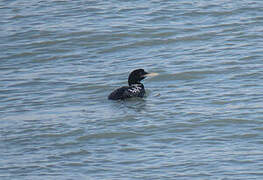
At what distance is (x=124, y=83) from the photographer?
50.8 feet

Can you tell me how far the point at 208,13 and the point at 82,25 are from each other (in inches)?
130

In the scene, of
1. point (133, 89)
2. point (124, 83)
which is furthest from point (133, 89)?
point (124, 83)

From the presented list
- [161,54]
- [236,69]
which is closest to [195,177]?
[236,69]

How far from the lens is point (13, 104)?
14211mm

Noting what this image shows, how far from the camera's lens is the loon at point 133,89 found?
46.2 ft

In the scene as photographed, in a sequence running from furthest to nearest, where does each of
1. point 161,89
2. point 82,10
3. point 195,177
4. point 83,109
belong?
point 82,10 < point 161,89 < point 83,109 < point 195,177

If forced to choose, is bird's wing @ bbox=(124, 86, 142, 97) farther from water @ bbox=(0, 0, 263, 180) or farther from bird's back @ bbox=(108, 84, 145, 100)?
water @ bbox=(0, 0, 263, 180)

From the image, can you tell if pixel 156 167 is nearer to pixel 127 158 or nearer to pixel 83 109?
pixel 127 158

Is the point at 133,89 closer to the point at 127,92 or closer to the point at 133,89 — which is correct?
the point at 133,89

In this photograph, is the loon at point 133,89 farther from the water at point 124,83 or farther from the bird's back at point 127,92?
the water at point 124,83

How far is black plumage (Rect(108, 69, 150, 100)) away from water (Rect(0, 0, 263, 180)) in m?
0.14

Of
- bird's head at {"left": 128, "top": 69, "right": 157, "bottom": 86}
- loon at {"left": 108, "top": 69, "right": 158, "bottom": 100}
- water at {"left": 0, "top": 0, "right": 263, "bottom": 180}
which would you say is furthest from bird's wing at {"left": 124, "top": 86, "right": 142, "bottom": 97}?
bird's head at {"left": 128, "top": 69, "right": 157, "bottom": 86}

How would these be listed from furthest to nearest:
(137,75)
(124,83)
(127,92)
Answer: (124,83), (137,75), (127,92)

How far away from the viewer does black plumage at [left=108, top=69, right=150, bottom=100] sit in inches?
555
